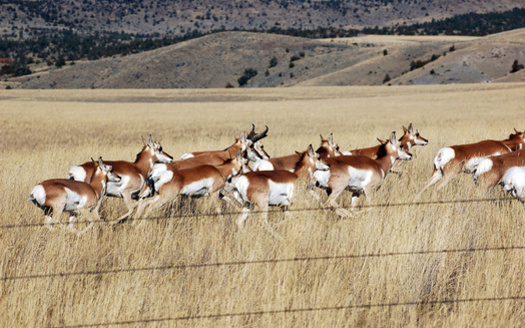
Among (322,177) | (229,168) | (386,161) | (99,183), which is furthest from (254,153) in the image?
(99,183)

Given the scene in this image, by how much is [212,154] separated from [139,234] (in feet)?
15.0

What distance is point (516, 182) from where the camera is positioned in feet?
27.2

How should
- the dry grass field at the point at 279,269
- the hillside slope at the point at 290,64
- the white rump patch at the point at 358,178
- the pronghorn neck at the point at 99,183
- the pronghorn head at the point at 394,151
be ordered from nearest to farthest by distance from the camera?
the dry grass field at the point at 279,269
the pronghorn neck at the point at 99,183
the white rump patch at the point at 358,178
the pronghorn head at the point at 394,151
the hillside slope at the point at 290,64

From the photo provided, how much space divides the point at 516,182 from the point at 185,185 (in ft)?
16.6

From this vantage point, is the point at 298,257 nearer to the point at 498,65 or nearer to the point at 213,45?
the point at 498,65

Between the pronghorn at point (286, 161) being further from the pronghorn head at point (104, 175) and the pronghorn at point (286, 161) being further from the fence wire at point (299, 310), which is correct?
the fence wire at point (299, 310)

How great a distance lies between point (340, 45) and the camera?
15188 cm

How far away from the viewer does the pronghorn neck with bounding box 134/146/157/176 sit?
444 inches

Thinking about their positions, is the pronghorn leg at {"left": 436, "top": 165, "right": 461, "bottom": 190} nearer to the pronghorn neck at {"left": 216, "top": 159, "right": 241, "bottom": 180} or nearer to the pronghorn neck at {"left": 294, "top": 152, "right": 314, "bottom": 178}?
the pronghorn neck at {"left": 294, "top": 152, "right": 314, "bottom": 178}

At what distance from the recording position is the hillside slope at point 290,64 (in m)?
95.6

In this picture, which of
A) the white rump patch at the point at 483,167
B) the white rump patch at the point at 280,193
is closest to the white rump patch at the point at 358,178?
the white rump patch at the point at 280,193

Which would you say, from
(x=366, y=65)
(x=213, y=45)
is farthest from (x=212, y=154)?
(x=213, y=45)

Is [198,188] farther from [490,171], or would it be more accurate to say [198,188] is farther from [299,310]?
[490,171]

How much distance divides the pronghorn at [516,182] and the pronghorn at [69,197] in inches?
233
